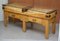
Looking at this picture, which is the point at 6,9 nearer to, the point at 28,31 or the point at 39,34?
the point at 28,31

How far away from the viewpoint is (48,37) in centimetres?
314

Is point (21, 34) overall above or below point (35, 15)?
below

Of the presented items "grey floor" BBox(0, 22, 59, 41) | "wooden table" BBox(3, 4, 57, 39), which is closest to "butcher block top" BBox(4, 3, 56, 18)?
"wooden table" BBox(3, 4, 57, 39)

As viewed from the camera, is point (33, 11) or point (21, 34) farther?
point (21, 34)

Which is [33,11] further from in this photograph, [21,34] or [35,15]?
[21,34]

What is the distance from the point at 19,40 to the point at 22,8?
67 centimetres

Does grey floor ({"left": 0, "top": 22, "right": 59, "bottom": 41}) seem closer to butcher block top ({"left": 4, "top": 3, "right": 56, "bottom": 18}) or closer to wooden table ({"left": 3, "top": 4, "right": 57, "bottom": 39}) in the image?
wooden table ({"left": 3, "top": 4, "right": 57, "bottom": 39})

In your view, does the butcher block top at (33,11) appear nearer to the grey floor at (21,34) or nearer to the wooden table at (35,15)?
the wooden table at (35,15)

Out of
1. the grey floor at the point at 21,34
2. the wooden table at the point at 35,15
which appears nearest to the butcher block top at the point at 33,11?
the wooden table at the point at 35,15

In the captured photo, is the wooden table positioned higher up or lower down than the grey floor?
higher up

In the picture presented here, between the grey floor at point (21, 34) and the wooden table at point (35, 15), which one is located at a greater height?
the wooden table at point (35, 15)

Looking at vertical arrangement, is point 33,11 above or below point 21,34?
above

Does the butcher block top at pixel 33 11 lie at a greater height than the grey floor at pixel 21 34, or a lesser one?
greater

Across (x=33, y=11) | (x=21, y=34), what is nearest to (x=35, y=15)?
(x=33, y=11)
